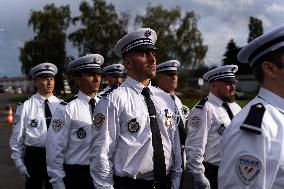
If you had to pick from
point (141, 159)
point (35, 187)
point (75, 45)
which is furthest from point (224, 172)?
point (75, 45)

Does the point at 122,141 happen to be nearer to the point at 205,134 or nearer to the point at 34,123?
the point at 205,134

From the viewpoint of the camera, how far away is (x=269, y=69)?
224cm

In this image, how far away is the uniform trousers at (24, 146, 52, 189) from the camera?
19.0ft

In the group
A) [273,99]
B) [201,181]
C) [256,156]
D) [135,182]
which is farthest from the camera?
[201,181]

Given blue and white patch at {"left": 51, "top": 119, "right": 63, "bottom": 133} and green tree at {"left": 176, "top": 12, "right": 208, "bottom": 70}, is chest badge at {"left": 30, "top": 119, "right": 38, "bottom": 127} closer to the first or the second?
blue and white patch at {"left": 51, "top": 119, "right": 63, "bottom": 133}

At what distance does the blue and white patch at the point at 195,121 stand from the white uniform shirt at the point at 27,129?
1981mm

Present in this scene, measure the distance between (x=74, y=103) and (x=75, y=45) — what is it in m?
41.6

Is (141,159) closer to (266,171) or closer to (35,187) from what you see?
(266,171)

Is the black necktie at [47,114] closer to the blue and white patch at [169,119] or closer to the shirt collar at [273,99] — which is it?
the blue and white patch at [169,119]

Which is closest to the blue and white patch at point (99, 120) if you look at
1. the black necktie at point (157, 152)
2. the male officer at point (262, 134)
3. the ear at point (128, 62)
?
the black necktie at point (157, 152)

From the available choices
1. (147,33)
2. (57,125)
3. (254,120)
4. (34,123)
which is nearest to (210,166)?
(57,125)

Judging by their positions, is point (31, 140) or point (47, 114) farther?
point (47, 114)

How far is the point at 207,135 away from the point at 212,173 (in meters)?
0.45

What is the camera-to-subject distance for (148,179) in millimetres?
3463
